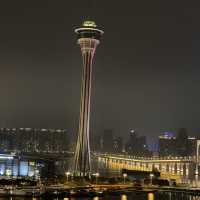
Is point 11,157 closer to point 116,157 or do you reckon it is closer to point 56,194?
point 116,157

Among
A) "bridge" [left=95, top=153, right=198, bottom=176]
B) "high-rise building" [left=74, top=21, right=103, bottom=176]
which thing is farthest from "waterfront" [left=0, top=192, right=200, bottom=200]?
"bridge" [left=95, top=153, right=198, bottom=176]

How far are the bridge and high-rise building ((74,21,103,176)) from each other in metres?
8.10

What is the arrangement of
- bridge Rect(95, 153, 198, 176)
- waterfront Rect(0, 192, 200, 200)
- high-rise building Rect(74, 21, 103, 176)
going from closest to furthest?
waterfront Rect(0, 192, 200, 200) → high-rise building Rect(74, 21, 103, 176) → bridge Rect(95, 153, 198, 176)

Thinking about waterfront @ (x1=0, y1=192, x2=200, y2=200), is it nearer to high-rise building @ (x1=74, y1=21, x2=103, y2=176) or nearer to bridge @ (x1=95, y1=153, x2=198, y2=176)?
high-rise building @ (x1=74, y1=21, x2=103, y2=176)

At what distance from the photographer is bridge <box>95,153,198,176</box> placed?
146 ft

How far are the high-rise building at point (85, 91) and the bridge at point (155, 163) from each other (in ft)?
26.6

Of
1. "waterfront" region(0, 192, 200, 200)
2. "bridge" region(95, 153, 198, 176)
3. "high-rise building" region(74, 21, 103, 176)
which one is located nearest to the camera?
"waterfront" region(0, 192, 200, 200)

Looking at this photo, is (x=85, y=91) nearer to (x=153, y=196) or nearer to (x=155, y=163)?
(x=153, y=196)

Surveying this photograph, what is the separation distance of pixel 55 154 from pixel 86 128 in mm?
29934

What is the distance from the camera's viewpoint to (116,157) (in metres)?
52.2

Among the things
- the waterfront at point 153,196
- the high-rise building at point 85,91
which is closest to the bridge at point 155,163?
the high-rise building at point 85,91

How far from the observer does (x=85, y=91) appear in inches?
1410

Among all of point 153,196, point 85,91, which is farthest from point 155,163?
point 153,196

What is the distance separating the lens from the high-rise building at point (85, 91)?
3509 cm
